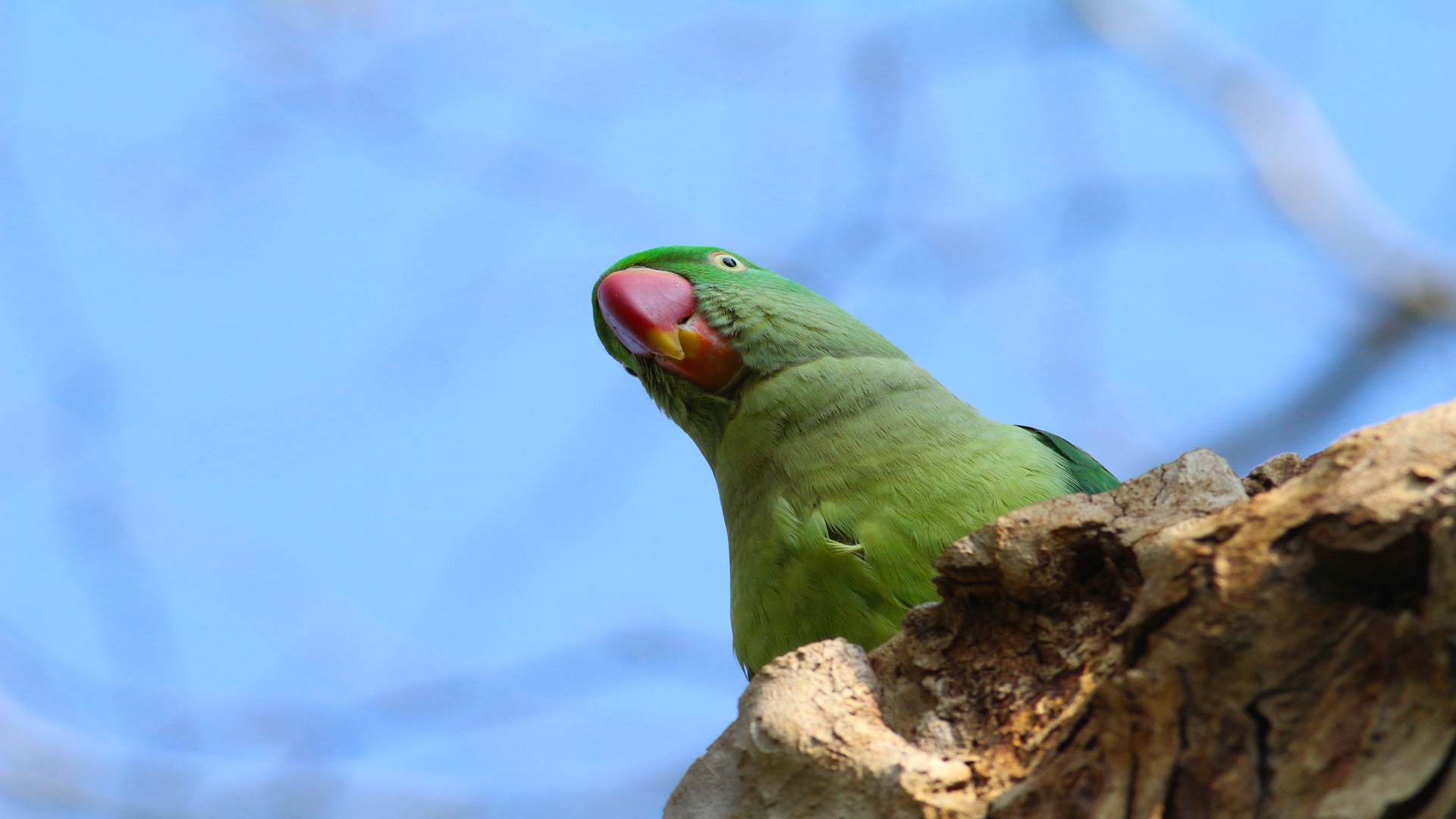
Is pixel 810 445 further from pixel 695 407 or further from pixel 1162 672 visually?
pixel 1162 672

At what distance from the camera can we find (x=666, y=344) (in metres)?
3.59

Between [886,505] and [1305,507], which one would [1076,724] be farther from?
[886,505]

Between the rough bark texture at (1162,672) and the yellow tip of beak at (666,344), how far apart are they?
1806 mm

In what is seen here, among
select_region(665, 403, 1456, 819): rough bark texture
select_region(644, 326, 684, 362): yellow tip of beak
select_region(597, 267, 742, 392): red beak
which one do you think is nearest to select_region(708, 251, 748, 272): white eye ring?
select_region(597, 267, 742, 392): red beak

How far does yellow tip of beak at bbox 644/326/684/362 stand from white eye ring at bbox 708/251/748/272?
41cm

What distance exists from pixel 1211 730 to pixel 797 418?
6.83 feet

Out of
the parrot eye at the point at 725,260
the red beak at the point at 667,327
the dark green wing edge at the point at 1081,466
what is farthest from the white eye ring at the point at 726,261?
the dark green wing edge at the point at 1081,466


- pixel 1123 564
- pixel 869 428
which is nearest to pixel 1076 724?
pixel 1123 564

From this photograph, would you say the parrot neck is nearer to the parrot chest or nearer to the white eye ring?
the parrot chest

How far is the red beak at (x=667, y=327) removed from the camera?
3.56 meters

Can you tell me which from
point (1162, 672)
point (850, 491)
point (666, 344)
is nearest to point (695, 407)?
point (666, 344)

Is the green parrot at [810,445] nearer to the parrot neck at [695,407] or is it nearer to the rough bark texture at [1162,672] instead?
the parrot neck at [695,407]

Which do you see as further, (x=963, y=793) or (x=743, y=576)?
(x=743, y=576)

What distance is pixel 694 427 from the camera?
3701 mm
